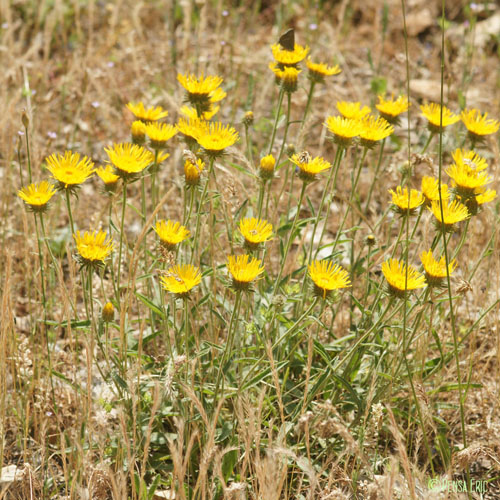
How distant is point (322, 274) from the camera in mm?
2195

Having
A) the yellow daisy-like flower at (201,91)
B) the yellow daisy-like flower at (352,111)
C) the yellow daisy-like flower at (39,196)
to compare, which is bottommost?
the yellow daisy-like flower at (39,196)

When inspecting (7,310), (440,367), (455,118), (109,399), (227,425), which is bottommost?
(109,399)

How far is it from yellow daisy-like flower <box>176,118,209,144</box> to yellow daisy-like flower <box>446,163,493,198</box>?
3.08 feet

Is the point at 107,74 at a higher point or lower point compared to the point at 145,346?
higher

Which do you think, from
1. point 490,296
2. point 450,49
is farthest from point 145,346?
point 450,49

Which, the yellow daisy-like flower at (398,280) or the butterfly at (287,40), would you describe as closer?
the yellow daisy-like flower at (398,280)

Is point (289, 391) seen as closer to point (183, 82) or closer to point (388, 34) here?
point (183, 82)

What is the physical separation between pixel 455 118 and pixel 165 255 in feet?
4.81

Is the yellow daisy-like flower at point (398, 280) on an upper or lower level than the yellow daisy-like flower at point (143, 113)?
lower

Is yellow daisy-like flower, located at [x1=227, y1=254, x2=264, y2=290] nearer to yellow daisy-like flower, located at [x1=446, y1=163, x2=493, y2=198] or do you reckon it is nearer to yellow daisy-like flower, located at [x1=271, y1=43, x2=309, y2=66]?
yellow daisy-like flower, located at [x1=446, y1=163, x2=493, y2=198]

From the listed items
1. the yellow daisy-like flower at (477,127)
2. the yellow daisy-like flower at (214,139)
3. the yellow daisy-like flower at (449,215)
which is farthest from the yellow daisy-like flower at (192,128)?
the yellow daisy-like flower at (477,127)

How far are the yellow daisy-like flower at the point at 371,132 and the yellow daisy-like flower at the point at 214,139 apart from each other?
1.69ft

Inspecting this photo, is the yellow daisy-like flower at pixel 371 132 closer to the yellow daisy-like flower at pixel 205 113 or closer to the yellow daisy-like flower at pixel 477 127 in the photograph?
the yellow daisy-like flower at pixel 477 127

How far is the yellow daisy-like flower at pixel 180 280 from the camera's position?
210cm
